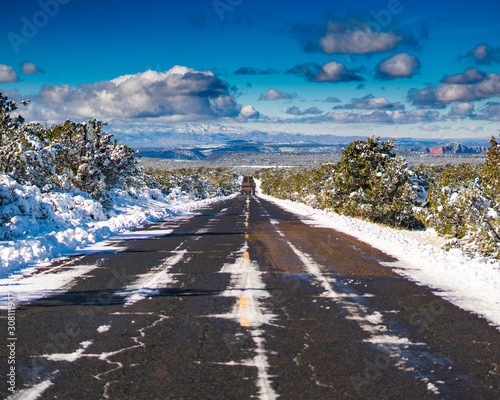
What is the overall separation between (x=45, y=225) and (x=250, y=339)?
1433 cm

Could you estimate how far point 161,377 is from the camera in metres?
3.73

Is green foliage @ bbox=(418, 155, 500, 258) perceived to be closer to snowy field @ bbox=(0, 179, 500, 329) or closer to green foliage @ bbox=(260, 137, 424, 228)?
snowy field @ bbox=(0, 179, 500, 329)

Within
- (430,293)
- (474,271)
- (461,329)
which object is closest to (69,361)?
(461,329)

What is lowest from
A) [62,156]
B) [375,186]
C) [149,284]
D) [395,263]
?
[395,263]

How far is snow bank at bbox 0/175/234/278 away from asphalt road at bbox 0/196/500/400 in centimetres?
146

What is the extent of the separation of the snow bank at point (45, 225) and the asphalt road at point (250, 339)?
1.46 metres

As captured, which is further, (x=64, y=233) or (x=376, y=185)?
(x=376, y=185)

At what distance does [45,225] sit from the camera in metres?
16.4

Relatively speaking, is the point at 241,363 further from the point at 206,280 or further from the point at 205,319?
the point at 206,280

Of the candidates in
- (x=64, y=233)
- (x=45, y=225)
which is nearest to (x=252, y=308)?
(x=64, y=233)

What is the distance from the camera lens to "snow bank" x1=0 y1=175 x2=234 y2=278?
964cm

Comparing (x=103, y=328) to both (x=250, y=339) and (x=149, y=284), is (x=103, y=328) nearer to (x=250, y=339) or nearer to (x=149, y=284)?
(x=250, y=339)

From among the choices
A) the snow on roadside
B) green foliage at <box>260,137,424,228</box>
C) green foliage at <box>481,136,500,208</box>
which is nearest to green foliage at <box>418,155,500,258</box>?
green foliage at <box>481,136,500,208</box>

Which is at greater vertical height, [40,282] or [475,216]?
[475,216]
